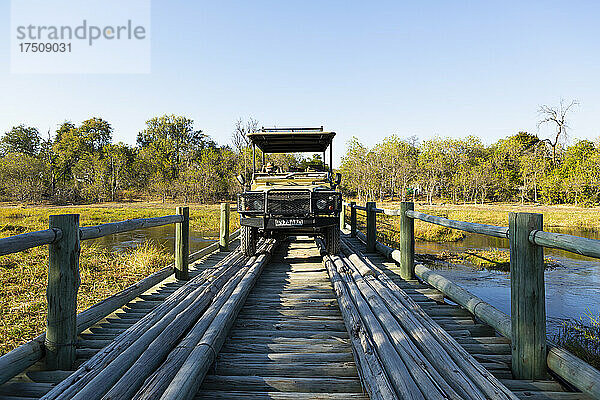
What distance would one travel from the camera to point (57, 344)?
8.63 feet

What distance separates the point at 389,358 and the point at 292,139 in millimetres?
6491

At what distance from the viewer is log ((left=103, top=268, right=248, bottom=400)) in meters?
2.04

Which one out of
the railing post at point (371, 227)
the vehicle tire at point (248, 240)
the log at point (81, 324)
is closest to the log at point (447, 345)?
the log at point (81, 324)

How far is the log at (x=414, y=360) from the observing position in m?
2.04

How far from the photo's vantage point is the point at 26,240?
2.35 metres

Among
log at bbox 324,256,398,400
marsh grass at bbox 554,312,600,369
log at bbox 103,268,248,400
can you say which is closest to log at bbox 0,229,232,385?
log at bbox 103,268,248,400

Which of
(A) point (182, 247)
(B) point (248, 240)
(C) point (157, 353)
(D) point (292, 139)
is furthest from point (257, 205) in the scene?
(C) point (157, 353)

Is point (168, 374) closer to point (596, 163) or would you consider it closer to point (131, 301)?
point (131, 301)

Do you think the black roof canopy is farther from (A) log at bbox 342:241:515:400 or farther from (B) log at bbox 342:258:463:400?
(B) log at bbox 342:258:463:400

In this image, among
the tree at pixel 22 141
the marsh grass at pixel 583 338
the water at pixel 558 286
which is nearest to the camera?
the marsh grass at pixel 583 338

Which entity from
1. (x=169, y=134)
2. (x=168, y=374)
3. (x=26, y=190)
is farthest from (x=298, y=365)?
(x=169, y=134)

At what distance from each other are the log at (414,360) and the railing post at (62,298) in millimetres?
2432

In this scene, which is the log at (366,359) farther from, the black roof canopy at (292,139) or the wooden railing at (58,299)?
the black roof canopy at (292,139)

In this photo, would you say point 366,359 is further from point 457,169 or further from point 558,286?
point 457,169
